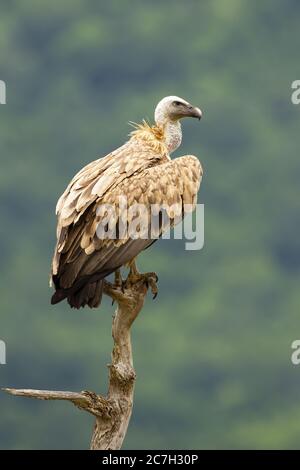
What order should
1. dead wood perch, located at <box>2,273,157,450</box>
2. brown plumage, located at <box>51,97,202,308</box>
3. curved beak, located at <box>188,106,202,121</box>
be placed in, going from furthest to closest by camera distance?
curved beak, located at <box>188,106,202,121</box> → dead wood perch, located at <box>2,273,157,450</box> → brown plumage, located at <box>51,97,202,308</box>

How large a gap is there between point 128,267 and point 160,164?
1338mm

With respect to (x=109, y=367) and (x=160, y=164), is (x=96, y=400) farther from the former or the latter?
(x=160, y=164)

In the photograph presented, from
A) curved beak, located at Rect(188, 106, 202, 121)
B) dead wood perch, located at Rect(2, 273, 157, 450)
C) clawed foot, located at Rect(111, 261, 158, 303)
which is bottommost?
dead wood perch, located at Rect(2, 273, 157, 450)

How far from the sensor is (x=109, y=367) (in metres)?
16.9

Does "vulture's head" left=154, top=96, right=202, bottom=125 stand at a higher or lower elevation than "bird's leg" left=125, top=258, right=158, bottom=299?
higher

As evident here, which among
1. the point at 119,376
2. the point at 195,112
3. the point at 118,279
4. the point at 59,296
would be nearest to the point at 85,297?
the point at 59,296

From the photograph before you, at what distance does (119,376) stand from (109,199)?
75.9 inches

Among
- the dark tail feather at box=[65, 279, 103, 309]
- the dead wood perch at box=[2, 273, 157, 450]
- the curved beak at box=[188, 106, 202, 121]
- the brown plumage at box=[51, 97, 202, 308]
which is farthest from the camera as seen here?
the curved beak at box=[188, 106, 202, 121]

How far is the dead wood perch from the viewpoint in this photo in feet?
55.3

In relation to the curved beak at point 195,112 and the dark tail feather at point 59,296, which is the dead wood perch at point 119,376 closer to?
the dark tail feather at point 59,296

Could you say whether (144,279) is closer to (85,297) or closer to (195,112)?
(85,297)

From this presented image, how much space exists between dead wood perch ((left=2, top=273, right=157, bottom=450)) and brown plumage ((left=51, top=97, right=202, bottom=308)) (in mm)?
505

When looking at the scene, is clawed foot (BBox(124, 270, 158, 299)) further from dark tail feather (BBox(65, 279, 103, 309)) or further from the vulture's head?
the vulture's head

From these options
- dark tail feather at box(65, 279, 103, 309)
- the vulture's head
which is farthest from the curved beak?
dark tail feather at box(65, 279, 103, 309)
